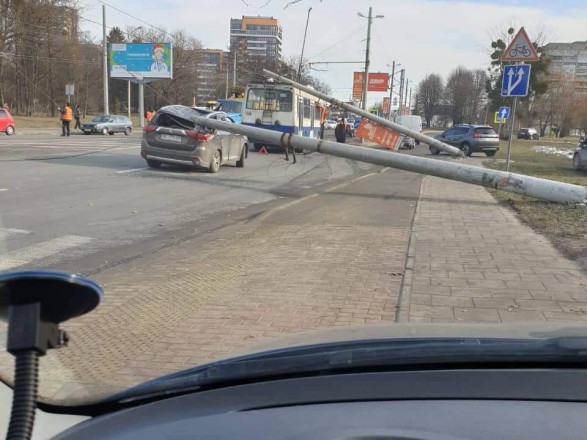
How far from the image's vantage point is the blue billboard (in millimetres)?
52062

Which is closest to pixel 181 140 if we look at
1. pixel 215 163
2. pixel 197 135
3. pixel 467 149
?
pixel 197 135

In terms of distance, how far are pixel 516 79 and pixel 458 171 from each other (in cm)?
336

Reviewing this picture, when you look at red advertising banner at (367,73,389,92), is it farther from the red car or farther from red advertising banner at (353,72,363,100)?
the red car

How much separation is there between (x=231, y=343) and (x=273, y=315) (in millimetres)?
705

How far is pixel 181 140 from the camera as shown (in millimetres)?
15711

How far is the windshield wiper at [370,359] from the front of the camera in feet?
5.10

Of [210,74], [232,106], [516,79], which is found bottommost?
[232,106]

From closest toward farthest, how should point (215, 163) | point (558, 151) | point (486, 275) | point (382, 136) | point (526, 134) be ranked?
1. point (486, 275)
2. point (382, 136)
3. point (215, 163)
4. point (558, 151)
5. point (526, 134)

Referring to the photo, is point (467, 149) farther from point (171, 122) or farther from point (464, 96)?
point (464, 96)

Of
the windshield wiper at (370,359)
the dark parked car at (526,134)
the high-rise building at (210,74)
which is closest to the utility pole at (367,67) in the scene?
the high-rise building at (210,74)

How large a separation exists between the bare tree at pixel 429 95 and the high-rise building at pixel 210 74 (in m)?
44.7

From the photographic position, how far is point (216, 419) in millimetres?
1393

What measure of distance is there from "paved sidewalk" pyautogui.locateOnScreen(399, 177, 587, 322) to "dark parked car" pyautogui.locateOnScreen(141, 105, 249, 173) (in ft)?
25.3

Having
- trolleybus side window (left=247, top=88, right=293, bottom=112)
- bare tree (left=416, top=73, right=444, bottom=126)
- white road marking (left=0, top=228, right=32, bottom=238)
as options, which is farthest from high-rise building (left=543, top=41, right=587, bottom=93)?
white road marking (left=0, top=228, right=32, bottom=238)
